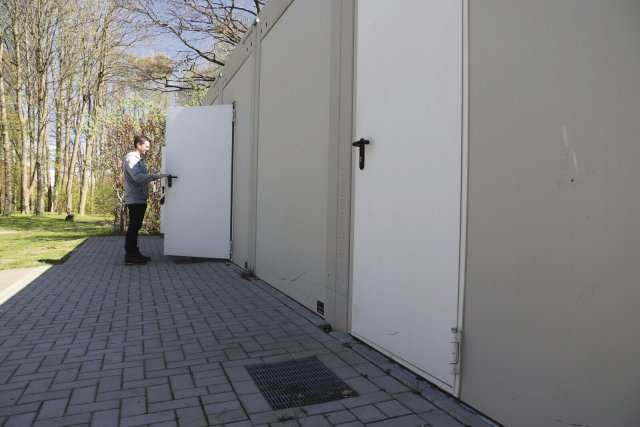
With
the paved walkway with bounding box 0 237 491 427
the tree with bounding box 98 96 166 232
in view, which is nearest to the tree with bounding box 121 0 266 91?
the tree with bounding box 98 96 166 232

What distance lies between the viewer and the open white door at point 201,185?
752 centimetres

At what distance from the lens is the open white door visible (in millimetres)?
7520

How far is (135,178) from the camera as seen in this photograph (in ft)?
22.9

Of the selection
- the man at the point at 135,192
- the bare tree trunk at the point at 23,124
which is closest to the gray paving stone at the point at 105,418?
the man at the point at 135,192

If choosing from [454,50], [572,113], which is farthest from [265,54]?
[572,113]

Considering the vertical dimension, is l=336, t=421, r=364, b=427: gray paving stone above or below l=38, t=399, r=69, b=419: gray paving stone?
above

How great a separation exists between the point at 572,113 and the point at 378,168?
160 cm

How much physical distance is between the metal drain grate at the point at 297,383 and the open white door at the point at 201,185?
15.3ft

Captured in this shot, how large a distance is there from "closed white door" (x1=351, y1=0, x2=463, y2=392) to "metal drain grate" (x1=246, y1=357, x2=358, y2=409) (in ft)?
1.62

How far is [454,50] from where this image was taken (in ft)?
8.36

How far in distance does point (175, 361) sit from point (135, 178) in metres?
4.47

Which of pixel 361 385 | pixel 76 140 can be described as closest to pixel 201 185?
pixel 361 385

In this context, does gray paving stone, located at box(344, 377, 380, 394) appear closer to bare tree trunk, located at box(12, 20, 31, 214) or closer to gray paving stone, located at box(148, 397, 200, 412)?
gray paving stone, located at box(148, 397, 200, 412)

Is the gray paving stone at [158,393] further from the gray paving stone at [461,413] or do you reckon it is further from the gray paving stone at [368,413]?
the gray paving stone at [461,413]
